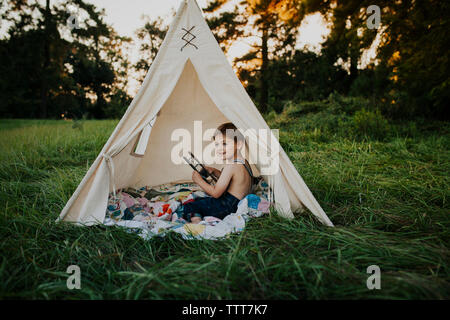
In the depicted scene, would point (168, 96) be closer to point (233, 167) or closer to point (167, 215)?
point (233, 167)

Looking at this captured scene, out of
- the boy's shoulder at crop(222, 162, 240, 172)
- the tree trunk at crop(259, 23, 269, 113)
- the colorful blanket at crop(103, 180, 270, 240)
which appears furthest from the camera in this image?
the tree trunk at crop(259, 23, 269, 113)

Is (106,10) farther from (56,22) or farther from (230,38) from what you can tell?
(230,38)

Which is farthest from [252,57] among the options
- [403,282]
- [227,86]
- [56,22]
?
[56,22]

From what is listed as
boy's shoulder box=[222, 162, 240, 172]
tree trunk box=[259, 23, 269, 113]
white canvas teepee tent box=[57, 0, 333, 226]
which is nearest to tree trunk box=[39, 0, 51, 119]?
tree trunk box=[259, 23, 269, 113]

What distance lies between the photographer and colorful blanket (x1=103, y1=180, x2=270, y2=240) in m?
1.73

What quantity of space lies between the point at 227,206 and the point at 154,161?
4.56ft

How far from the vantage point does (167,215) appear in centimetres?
211

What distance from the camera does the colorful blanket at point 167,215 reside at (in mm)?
1731

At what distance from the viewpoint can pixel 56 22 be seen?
1384 cm

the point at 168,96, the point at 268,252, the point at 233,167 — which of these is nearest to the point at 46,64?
the point at 168,96

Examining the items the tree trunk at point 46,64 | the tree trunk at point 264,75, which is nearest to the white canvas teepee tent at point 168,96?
the tree trunk at point 264,75

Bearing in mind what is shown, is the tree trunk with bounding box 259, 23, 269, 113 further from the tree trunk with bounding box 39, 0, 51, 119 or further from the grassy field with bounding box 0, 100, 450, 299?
→ the tree trunk with bounding box 39, 0, 51, 119

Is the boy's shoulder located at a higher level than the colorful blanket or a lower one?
higher
